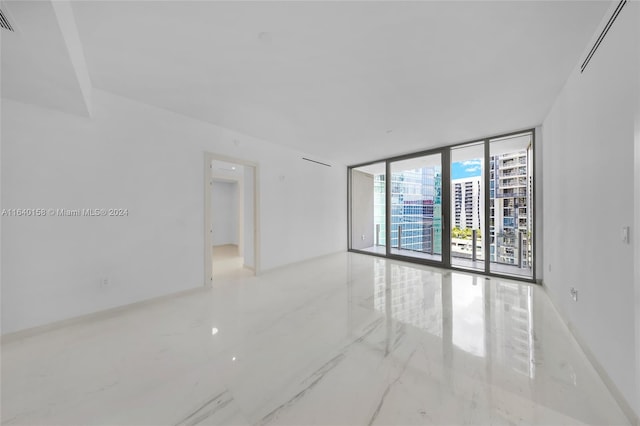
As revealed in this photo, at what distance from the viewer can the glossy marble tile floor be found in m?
1.39

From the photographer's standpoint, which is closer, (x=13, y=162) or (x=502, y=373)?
(x=502, y=373)

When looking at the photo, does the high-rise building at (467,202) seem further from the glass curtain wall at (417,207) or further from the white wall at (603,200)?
the white wall at (603,200)

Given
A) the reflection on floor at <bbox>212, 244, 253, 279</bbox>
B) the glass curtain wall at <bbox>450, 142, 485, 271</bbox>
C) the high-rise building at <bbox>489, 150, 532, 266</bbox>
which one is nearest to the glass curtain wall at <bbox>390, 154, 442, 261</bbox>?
the glass curtain wall at <bbox>450, 142, 485, 271</bbox>

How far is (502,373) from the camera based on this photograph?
171cm

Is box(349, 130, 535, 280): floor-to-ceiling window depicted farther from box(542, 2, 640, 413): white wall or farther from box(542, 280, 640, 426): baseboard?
box(542, 280, 640, 426): baseboard

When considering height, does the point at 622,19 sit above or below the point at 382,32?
below

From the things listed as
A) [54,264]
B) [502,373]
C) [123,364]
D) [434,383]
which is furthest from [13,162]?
[502,373]

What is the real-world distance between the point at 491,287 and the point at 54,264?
5.93 metres

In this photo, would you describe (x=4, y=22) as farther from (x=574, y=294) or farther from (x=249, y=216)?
(x=574, y=294)

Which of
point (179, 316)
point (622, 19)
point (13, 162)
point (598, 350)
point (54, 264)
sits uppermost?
point (622, 19)

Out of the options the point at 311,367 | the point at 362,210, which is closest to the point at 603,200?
the point at 311,367

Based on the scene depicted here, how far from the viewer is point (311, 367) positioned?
1793 millimetres

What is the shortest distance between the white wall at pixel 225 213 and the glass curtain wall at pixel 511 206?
7.69m

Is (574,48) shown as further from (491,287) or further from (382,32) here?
(491,287)
